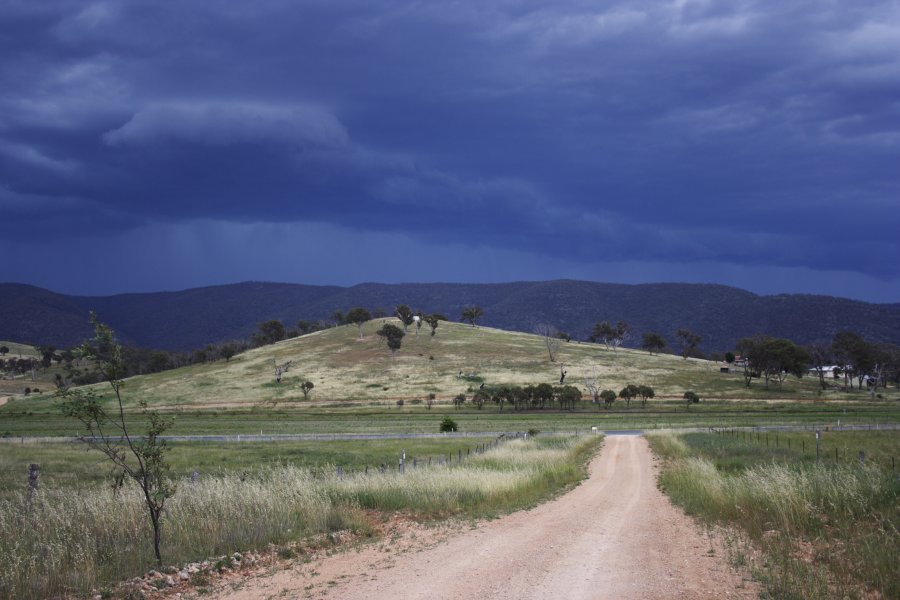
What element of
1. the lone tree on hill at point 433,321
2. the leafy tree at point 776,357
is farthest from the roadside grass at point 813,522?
the lone tree on hill at point 433,321

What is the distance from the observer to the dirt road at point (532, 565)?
35.1 ft

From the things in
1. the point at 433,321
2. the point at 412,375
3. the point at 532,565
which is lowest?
the point at 412,375

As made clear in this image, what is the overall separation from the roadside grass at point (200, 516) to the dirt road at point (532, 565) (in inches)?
81.1

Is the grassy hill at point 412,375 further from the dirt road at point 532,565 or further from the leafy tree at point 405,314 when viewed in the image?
the dirt road at point 532,565

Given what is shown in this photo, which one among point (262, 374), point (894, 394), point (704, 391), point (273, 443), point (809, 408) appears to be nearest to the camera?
point (273, 443)

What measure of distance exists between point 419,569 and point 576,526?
5939 mm

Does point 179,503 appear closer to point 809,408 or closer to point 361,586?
point 361,586

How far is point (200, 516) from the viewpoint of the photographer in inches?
596

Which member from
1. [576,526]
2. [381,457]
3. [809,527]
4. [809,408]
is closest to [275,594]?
[576,526]

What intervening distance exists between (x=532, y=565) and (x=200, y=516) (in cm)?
753

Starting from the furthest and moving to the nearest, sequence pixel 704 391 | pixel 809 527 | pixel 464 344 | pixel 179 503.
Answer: pixel 464 344
pixel 704 391
pixel 179 503
pixel 809 527

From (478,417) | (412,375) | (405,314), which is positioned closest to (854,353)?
(412,375)

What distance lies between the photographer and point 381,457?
133ft

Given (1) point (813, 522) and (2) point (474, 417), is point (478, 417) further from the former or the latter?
(1) point (813, 522)
